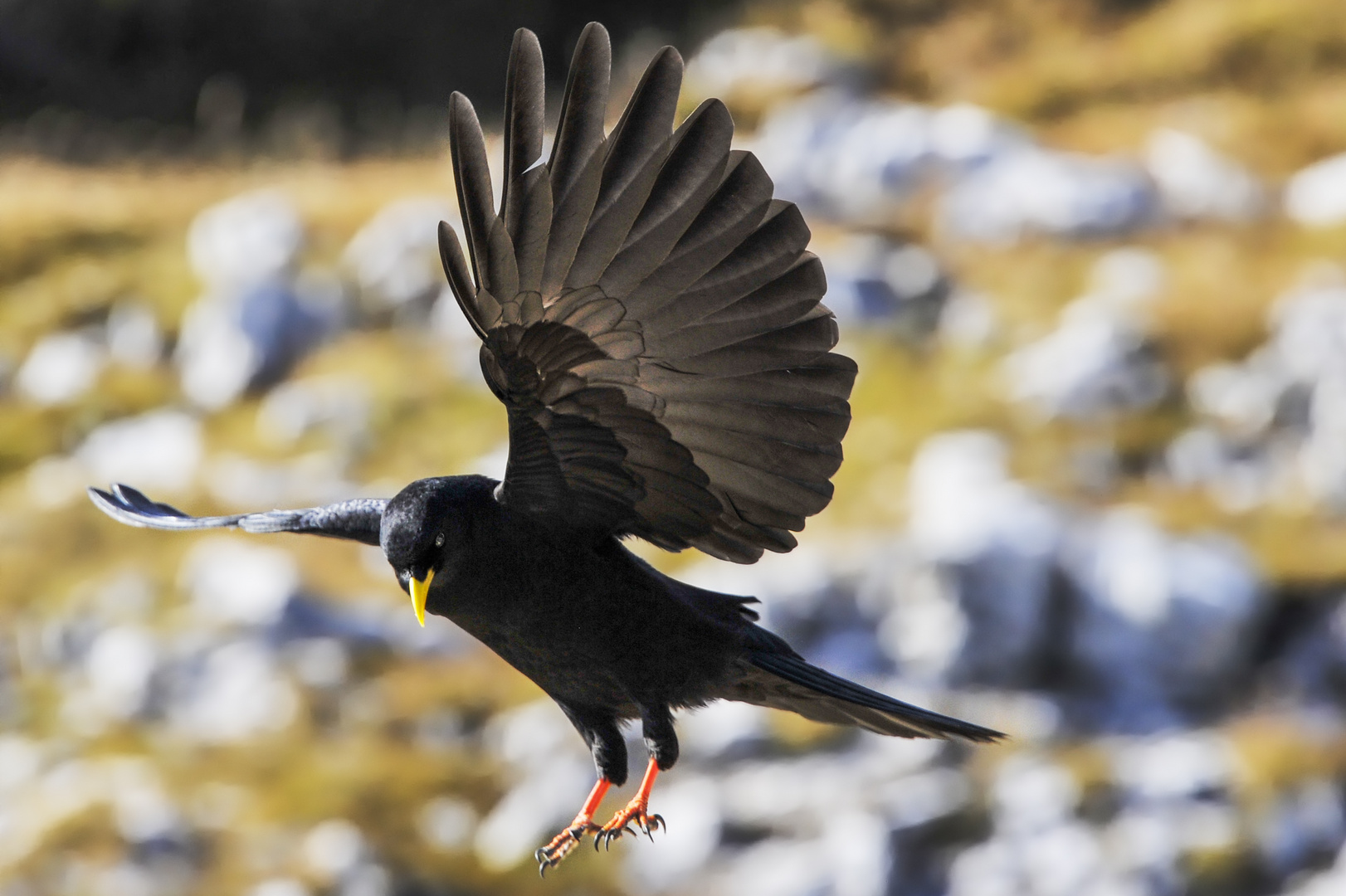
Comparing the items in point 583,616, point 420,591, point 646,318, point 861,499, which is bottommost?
point 420,591

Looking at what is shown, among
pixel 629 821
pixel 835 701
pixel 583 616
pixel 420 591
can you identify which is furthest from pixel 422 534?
pixel 835 701

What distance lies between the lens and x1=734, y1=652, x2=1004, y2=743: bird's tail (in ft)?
11.3

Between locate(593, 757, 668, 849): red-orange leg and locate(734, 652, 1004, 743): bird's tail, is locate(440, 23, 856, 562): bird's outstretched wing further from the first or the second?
locate(593, 757, 668, 849): red-orange leg

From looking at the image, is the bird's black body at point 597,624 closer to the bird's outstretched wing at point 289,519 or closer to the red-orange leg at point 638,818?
the red-orange leg at point 638,818

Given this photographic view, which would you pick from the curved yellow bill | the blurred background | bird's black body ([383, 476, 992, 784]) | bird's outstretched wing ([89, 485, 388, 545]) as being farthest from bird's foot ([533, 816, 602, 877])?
the blurred background

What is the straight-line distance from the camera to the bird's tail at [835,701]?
11.3 feet

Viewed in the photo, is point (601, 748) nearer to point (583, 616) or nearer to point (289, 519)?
point (583, 616)

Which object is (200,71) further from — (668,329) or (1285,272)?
(668,329)

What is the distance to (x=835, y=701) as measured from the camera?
3.60m

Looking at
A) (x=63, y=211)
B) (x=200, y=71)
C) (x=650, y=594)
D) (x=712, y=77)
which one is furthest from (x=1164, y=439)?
(x=200, y=71)

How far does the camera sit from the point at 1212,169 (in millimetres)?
16344

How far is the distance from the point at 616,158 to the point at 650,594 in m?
0.99

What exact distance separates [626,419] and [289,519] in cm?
95

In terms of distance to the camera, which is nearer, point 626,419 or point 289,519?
point 626,419
